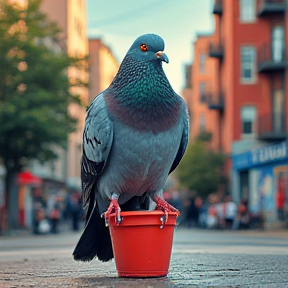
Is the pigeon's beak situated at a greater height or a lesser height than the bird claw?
greater

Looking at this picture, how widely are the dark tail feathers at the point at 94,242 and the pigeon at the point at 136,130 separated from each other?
140 mm

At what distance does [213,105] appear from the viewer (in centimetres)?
4816

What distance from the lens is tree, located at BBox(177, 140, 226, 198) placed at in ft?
151

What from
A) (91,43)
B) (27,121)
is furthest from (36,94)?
(91,43)

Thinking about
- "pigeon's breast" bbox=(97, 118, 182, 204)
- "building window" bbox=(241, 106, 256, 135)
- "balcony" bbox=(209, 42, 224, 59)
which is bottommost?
"pigeon's breast" bbox=(97, 118, 182, 204)

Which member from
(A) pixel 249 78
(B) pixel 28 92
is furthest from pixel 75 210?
(A) pixel 249 78

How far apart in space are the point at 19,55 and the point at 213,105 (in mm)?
21378

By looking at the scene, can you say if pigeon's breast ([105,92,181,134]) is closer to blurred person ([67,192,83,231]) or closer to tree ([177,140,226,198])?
blurred person ([67,192,83,231])

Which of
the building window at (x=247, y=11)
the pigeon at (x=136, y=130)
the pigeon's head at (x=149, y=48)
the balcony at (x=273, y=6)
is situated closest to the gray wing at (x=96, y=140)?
the pigeon at (x=136, y=130)

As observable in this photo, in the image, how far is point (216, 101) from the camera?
48.5 m

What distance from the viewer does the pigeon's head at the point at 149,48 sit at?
18.5 feet

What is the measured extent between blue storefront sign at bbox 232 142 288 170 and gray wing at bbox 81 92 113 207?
22.9 m

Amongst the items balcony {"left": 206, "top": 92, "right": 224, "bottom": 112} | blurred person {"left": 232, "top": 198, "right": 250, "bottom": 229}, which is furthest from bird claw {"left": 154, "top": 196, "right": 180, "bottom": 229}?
balcony {"left": 206, "top": 92, "right": 224, "bottom": 112}

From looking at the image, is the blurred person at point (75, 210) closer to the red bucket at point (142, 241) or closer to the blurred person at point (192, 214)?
the blurred person at point (192, 214)
